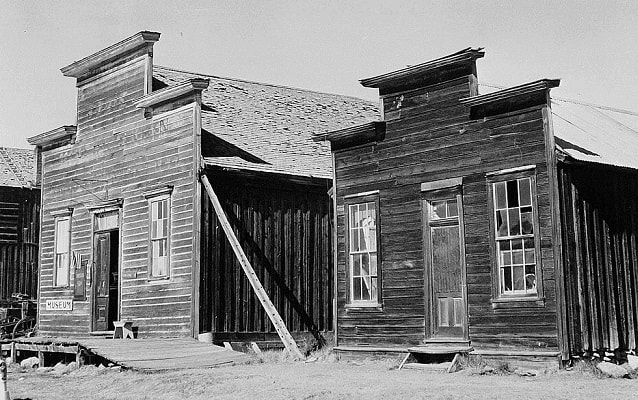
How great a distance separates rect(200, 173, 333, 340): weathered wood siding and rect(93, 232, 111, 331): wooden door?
4.27 m

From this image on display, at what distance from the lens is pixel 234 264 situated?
2181 cm

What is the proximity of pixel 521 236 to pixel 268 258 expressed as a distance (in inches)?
334

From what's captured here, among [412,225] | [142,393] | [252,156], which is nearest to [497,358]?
[412,225]

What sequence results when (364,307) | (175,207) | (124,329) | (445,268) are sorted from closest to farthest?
(445,268)
(364,307)
(175,207)
(124,329)

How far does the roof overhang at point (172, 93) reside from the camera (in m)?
21.5

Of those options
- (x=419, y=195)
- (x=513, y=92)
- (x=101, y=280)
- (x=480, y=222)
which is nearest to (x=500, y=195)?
(x=480, y=222)

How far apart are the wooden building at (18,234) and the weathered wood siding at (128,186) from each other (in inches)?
290

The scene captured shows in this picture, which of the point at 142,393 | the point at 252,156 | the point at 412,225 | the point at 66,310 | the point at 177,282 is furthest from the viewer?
the point at 66,310

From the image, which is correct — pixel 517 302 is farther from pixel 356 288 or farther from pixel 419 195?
pixel 356 288

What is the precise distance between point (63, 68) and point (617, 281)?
17.7 metres

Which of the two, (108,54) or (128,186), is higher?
(108,54)

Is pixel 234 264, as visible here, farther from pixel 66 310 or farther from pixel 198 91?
pixel 66 310

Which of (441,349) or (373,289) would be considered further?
(373,289)

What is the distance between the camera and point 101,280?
80.1 ft
